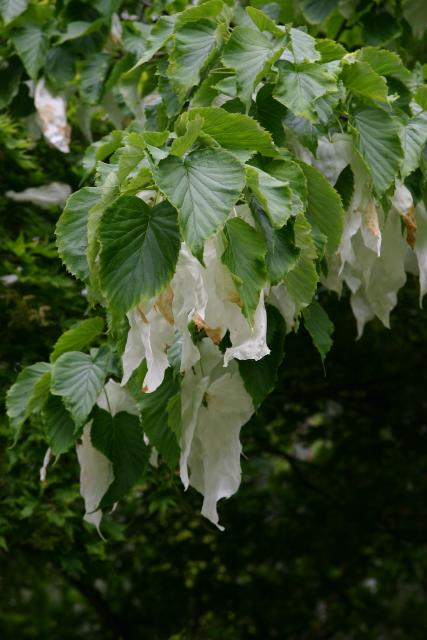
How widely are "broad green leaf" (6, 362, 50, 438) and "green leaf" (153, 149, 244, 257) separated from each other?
57cm

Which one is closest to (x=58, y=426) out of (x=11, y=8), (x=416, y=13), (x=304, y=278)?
(x=304, y=278)

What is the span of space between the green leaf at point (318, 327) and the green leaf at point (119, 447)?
0.32 m

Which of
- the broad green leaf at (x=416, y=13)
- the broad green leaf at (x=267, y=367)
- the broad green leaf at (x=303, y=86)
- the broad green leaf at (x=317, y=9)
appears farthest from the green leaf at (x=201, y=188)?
the broad green leaf at (x=416, y=13)

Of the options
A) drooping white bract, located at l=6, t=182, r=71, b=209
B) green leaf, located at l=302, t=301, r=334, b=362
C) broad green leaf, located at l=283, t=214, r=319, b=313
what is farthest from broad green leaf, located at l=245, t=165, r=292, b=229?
drooping white bract, located at l=6, t=182, r=71, b=209

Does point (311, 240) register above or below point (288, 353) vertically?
above

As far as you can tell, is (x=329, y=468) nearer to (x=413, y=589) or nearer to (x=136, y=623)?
(x=136, y=623)

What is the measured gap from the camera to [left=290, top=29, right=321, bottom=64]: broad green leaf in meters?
1.32

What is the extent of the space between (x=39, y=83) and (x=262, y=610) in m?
2.30

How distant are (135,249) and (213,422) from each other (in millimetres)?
354

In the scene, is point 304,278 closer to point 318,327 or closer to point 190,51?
point 318,327

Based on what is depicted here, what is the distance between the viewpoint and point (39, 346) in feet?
7.72

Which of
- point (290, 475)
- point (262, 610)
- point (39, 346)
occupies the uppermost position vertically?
point (39, 346)

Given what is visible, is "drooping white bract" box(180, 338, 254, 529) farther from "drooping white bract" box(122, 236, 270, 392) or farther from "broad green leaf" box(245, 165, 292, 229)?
"broad green leaf" box(245, 165, 292, 229)

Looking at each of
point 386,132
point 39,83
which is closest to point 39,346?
point 39,83
